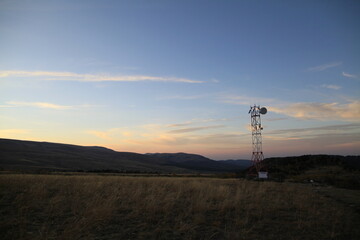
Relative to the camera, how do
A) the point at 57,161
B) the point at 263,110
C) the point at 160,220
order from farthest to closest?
the point at 57,161 → the point at 263,110 → the point at 160,220

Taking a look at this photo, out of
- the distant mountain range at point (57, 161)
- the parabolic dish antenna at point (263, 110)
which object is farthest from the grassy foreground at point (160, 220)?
the distant mountain range at point (57, 161)

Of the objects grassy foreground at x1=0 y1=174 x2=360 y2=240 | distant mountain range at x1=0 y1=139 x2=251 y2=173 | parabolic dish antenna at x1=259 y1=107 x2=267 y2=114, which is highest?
parabolic dish antenna at x1=259 y1=107 x2=267 y2=114

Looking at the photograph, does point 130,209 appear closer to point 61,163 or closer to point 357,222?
point 357,222

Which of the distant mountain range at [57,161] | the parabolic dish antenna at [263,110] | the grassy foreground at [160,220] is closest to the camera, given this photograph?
the grassy foreground at [160,220]

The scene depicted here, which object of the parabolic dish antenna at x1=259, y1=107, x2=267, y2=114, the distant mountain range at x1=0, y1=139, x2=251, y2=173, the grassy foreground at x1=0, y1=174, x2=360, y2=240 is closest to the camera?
the grassy foreground at x1=0, y1=174, x2=360, y2=240

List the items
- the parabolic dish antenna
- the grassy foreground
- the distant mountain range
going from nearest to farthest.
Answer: the grassy foreground
the parabolic dish antenna
the distant mountain range

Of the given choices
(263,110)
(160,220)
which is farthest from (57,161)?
(160,220)

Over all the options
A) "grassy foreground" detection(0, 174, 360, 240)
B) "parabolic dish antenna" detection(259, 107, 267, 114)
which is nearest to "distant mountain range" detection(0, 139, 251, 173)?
"parabolic dish antenna" detection(259, 107, 267, 114)

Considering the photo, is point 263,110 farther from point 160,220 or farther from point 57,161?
point 57,161

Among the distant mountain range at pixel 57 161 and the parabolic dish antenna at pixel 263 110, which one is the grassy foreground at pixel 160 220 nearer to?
the parabolic dish antenna at pixel 263 110

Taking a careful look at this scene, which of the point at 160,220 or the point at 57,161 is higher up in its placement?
the point at 160,220

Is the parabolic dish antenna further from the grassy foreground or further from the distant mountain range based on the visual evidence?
the distant mountain range

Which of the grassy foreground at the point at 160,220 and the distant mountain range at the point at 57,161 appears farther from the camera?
the distant mountain range at the point at 57,161

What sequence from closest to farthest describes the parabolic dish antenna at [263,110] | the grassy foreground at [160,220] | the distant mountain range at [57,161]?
the grassy foreground at [160,220] → the parabolic dish antenna at [263,110] → the distant mountain range at [57,161]
